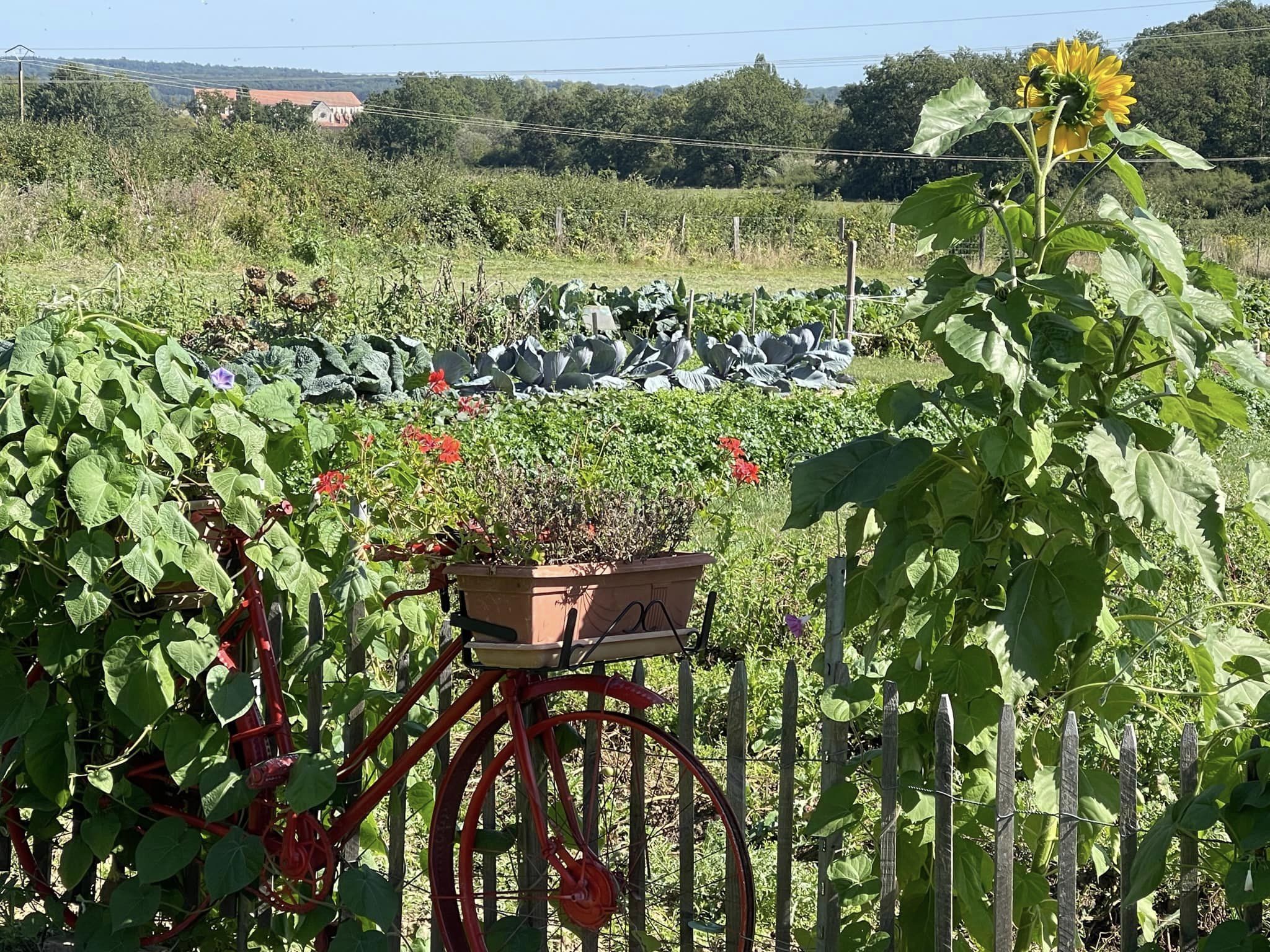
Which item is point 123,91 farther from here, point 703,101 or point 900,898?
point 900,898

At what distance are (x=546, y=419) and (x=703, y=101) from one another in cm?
6417

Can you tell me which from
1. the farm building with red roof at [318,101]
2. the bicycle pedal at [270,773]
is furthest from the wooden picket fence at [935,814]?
the farm building with red roof at [318,101]

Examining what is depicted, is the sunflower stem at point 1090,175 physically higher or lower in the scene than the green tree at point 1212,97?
lower

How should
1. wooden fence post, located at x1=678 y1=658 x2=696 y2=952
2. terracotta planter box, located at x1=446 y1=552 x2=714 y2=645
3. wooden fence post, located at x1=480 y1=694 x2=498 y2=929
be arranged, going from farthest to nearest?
1. wooden fence post, located at x1=480 y1=694 x2=498 y2=929
2. wooden fence post, located at x1=678 y1=658 x2=696 y2=952
3. terracotta planter box, located at x1=446 y1=552 x2=714 y2=645

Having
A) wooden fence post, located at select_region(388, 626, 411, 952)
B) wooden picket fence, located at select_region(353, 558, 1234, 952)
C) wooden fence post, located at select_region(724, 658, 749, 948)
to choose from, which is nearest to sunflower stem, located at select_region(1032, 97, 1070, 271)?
wooden picket fence, located at select_region(353, 558, 1234, 952)

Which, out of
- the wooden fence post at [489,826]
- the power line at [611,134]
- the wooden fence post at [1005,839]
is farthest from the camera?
the power line at [611,134]

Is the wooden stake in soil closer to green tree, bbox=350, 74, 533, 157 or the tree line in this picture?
the tree line

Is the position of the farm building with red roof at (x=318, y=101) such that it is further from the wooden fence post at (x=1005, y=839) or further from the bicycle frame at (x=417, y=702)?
the wooden fence post at (x=1005, y=839)

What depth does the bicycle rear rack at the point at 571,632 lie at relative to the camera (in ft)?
7.51

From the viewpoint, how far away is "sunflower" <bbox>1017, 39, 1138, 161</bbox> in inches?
85.5

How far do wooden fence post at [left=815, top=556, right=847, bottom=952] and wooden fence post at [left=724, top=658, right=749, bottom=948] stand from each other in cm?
15

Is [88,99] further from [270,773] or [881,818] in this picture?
[881,818]

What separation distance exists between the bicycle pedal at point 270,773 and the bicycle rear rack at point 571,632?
470 millimetres

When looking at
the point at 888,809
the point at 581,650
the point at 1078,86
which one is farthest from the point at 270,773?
Result: the point at 1078,86
